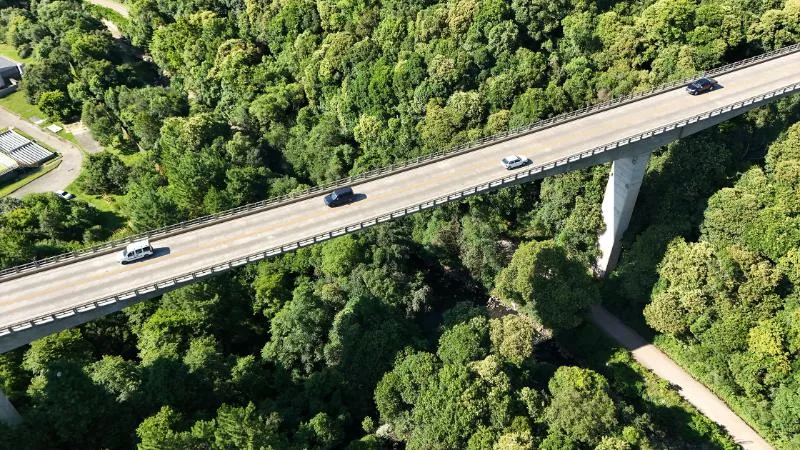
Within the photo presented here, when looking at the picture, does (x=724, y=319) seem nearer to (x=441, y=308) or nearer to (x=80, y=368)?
(x=441, y=308)

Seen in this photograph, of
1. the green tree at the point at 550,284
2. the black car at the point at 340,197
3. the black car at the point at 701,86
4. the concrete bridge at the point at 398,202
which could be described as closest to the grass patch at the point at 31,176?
the concrete bridge at the point at 398,202

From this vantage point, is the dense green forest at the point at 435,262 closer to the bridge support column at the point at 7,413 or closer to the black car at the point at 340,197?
the bridge support column at the point at 7,413

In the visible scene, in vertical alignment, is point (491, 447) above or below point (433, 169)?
below

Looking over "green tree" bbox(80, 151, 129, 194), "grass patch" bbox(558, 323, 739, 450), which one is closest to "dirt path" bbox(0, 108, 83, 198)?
"green tree" bbox(80, 151, 129, 194)

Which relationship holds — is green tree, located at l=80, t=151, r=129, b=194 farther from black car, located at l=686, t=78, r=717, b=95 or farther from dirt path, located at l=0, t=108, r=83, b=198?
black car, located at l=686, t=78, r=717, b=95

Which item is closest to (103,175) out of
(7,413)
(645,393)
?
(7,413)

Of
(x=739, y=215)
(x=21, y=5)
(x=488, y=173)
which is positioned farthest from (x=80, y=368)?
(x=21, y=5)

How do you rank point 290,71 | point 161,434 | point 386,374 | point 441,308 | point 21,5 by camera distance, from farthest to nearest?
point 21,5, point 290,71, point 441,308, point 386,374, point 161,434
